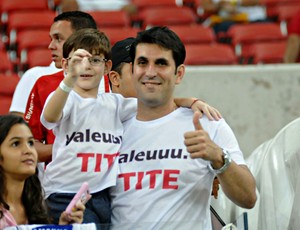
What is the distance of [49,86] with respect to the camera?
607 cm

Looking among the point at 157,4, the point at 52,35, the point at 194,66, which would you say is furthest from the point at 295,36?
the point at 52,35

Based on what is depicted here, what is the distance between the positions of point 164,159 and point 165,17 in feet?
21.5

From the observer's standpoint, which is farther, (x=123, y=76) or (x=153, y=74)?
(x=123, y=76)

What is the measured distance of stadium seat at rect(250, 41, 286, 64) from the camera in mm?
11148

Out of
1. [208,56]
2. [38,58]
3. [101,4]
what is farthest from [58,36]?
[101,4]

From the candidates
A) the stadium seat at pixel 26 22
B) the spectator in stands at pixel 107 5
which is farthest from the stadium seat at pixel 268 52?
the stadium seat at pixel 26 22

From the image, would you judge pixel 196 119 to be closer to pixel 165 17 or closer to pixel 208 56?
pixel 208 56

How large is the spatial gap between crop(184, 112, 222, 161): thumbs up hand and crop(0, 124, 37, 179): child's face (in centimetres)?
67

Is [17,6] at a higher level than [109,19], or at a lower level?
higher

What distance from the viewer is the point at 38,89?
20.0 feet

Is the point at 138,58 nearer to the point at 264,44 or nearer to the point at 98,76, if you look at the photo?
the point at 98,76

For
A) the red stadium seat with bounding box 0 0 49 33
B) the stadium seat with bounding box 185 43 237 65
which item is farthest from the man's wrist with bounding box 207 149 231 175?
the red stadium seat with bounding box 0 0 49 33

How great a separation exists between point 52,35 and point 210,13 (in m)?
6.33

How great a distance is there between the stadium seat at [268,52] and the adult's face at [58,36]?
482 cm
